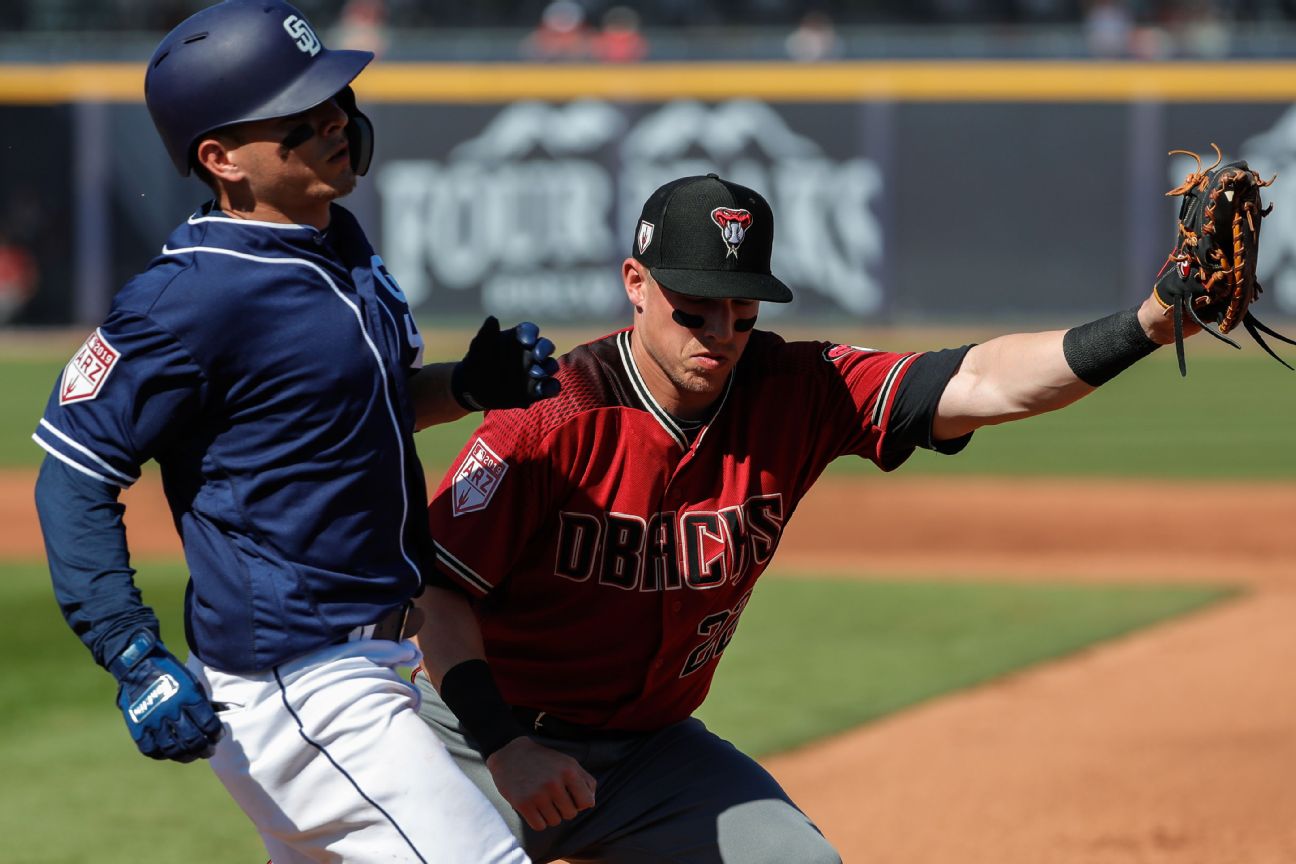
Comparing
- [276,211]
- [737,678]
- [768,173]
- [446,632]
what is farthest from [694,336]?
[768,173]

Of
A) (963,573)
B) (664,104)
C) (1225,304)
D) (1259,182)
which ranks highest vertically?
(1259,182)

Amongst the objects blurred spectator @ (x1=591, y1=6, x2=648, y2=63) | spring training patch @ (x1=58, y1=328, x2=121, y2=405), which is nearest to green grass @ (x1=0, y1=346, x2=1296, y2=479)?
blurred spectator @ (x1=591, y1=6, x2=648, y2=63)

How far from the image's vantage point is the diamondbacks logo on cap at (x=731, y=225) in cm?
303

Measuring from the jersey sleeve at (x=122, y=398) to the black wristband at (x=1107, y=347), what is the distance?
152cm

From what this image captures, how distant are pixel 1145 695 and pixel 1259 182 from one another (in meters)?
3.76

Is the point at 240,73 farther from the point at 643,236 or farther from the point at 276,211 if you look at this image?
the point at 643,236

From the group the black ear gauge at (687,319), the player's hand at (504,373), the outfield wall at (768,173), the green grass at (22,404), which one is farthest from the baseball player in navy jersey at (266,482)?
the outfield wall at (768,173)

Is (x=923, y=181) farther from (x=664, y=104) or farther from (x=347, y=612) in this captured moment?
(x=347, y=612)

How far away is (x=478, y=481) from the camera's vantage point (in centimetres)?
307

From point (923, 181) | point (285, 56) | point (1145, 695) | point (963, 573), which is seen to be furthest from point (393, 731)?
point (923, 181)

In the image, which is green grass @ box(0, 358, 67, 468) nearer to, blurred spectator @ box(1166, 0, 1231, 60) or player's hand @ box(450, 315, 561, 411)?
player's hand @ box(450, 315, 561, 411)

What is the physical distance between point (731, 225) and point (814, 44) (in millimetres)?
17641

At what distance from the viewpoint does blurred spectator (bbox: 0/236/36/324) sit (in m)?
20.3

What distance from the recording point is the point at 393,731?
251 centimetres
